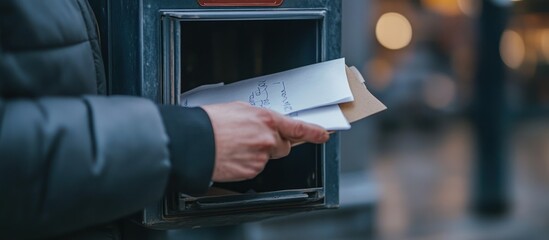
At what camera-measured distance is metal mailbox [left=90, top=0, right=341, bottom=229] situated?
1.96 metres

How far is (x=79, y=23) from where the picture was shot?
1801mm

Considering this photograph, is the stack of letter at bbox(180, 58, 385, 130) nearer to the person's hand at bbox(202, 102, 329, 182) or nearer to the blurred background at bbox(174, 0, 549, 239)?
the person's hand at bbox(202, 102, 329, 182)

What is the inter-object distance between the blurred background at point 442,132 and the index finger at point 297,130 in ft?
7.79

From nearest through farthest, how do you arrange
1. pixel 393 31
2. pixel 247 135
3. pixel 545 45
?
pixel 247 135 → pixel 393 31 → pixel 545 45

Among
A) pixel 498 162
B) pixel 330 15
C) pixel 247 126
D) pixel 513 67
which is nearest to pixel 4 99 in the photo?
pixel 247 126

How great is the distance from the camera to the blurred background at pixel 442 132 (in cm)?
625

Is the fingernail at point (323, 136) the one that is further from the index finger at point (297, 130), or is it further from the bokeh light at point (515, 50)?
the bokeh light at point (515, 50)

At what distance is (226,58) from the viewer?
7.80 feet

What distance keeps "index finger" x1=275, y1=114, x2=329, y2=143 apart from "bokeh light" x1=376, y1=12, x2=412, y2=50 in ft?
35.8

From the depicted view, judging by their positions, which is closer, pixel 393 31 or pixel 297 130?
pixel 297 130

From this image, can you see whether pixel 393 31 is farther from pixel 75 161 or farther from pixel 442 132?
pixel 75 161

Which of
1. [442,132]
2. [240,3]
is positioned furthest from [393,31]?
[240,3]

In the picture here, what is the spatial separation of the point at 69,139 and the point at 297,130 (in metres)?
0.43

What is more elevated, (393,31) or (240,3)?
(240,3)
